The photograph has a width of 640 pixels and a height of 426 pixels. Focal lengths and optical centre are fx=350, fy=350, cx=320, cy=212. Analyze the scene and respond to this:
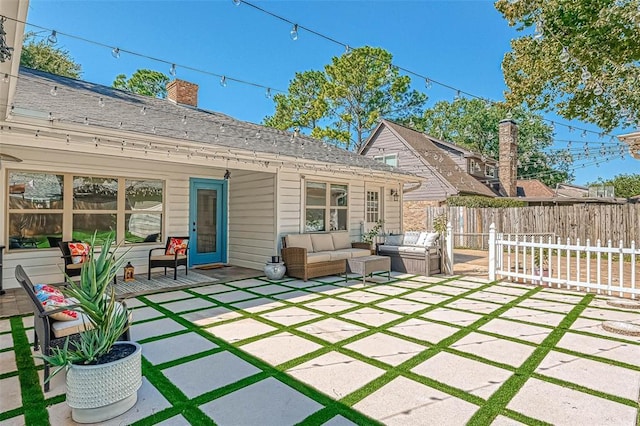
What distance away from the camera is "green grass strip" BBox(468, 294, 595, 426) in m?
2.31

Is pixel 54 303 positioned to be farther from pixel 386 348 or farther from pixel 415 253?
pixel 415 253

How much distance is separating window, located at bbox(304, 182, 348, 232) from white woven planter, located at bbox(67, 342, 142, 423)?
240 inches

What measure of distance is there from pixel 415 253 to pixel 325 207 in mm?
2466

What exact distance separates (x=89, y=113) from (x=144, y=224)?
256 centimetres

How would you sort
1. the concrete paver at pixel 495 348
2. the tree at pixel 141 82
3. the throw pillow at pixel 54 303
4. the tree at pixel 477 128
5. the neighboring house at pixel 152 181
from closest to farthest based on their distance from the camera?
the throw pillow at pixel 54 303 → the concrete paver at pixel 495 348 → the neighboring house at pixel 152 181 → the tree at pixel 141 82 → the tree at pixel 477 128

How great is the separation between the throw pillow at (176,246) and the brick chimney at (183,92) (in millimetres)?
4904

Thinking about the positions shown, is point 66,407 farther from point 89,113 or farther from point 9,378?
Answer: point 89,113

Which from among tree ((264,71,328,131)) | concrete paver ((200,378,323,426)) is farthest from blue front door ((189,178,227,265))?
tree ((264,71,328,131))

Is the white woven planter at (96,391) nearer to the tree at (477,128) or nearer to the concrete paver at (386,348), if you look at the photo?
the concrete paver at (386,348)

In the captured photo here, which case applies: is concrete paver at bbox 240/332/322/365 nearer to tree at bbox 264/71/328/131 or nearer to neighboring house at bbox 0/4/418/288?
neighboring house at bbox 0/4/418/288

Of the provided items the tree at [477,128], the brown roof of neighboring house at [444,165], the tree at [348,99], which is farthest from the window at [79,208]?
the tree at [477,128]

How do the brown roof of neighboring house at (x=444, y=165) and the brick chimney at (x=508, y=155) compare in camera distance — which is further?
the brick chimney at (x=508, y=155)

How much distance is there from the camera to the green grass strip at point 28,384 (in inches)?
90.4

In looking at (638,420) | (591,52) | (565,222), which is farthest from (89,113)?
(565,222)
